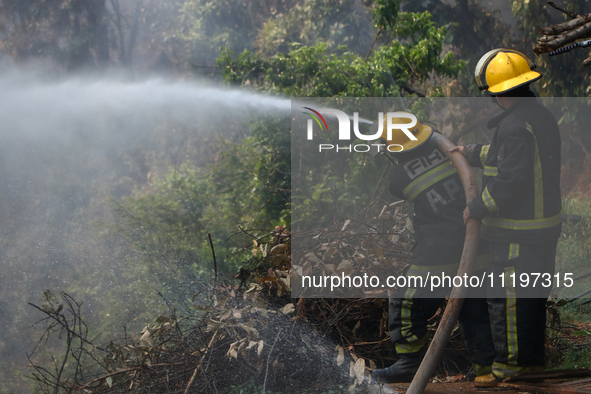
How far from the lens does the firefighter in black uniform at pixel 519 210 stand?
298 centimetres

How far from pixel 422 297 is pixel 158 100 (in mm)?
18408

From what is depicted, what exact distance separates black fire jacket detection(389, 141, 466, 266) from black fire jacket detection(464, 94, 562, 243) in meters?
0.27

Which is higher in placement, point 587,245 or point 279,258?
point 279,258

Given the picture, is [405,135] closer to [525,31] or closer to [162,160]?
[525,31]

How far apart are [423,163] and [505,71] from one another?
2.57 feet

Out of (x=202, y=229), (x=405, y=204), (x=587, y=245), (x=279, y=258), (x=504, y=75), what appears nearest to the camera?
(x=504, y=75)

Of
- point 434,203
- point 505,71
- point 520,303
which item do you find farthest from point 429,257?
point 505,71

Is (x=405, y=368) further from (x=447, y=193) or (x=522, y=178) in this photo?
(x=522, y=178)

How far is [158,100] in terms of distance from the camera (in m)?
20.1

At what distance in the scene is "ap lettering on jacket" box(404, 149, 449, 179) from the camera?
3455 mm

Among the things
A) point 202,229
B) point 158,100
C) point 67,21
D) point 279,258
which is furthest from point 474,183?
point 67,21

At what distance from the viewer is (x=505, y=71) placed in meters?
3.04

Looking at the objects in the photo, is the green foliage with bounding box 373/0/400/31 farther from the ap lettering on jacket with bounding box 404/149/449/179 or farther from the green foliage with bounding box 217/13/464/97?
the ap lettering on jacket with bounding box 404/149/449/179

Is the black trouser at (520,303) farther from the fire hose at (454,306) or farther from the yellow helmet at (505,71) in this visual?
the yellow helmet at (505,71)
